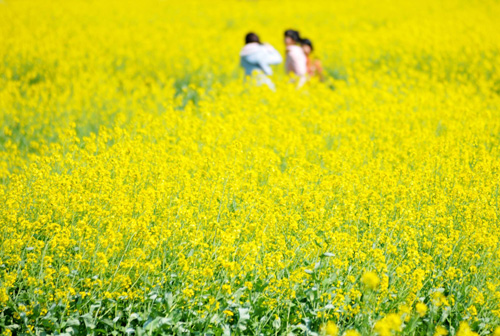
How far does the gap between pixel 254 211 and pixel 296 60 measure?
19.6ft

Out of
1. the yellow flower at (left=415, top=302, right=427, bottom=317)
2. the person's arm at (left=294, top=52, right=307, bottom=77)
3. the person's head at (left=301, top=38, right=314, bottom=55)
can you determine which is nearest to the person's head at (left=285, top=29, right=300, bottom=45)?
the person's arm at (left=294, top=52, right=307, bottom=77)

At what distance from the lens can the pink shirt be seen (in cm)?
978

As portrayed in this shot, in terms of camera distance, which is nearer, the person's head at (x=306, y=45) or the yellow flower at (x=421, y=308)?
the yellow flower at (x=421, y=308)

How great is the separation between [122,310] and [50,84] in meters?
7.65

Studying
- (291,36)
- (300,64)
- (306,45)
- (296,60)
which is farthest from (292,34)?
(306,45)

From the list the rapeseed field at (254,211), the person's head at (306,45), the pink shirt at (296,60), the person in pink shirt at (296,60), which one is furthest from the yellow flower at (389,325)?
the person's head at (306,45)

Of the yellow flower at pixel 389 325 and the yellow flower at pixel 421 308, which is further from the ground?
the yellow flower at pixel 421 308

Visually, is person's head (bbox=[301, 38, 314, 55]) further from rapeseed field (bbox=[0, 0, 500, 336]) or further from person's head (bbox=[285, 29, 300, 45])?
rapeseed field (bbox=[0, 0, 500, 336])

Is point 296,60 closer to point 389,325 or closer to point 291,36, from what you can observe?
point 291,36

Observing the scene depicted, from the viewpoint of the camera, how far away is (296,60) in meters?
9.84

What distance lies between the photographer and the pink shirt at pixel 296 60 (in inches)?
385

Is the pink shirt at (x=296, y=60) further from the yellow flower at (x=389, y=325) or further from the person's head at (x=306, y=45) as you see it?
the yellow flower at (x=389, y=325)

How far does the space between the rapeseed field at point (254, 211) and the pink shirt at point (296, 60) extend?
300mm

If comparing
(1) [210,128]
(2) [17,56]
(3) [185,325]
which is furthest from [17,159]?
(2) [17,56]
